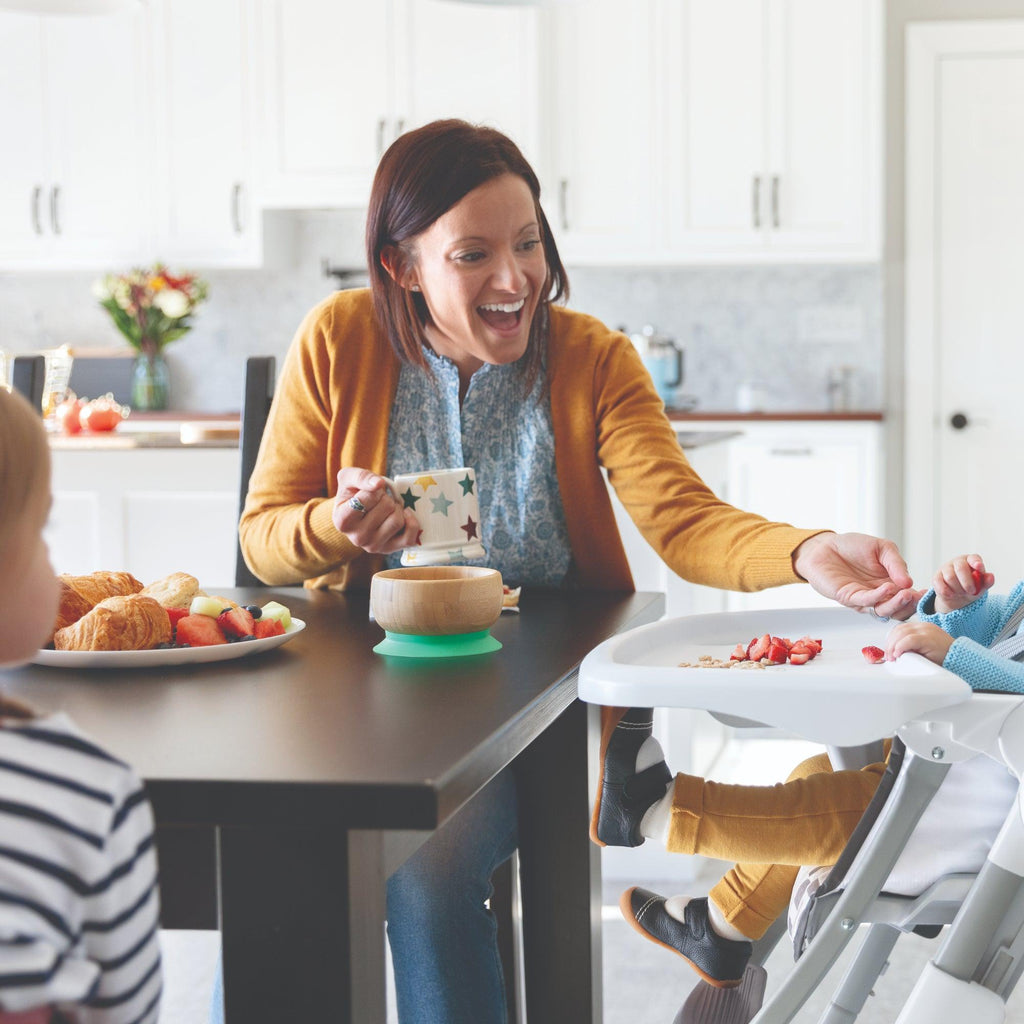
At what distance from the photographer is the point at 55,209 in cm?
522

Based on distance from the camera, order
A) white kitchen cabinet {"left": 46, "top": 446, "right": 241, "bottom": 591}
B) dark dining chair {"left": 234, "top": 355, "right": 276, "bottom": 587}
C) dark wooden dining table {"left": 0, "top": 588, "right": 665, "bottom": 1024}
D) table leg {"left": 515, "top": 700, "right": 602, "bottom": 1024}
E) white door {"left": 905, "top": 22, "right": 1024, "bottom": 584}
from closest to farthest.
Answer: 1. dark wooden dining table {"left": 0, "top": 588, "right": 665, "bottom": 1024}
2. table leg {"left": 515, "top": 700, "right": 602, "bottom": 1024}
3. dark dining chair {"left": 234, "top": 355, "right": 276, "bottom": 587}
4. white kitchen cabinet {"left": 46, "top": 446, "right": 241, "bottom": 591}
5. white door {"left": 905, "top": 22, "right": 1024, "bottom": 584}

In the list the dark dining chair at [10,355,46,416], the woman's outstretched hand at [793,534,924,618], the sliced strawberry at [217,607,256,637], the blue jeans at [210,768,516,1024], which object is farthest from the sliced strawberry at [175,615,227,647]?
the dark dining chair at [10,355,46,416]

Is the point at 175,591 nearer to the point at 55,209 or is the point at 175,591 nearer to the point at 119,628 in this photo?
the point at 119,628

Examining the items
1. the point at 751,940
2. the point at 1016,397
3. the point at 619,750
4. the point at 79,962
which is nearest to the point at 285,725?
the point at 79,962

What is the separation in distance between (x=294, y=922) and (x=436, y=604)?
429 millimetres

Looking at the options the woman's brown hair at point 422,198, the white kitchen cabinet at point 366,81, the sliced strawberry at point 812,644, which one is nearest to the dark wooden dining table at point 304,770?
the sliced strawberry at point 812,644

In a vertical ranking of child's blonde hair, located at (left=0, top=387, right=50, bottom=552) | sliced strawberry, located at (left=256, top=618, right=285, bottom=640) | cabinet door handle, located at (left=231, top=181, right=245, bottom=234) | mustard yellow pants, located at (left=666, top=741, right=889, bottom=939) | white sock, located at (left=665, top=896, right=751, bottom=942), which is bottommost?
white sock, located at (left=665, top=896, right=751, bottom=942)

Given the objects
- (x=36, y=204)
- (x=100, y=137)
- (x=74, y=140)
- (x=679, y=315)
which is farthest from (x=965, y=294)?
(x=36, y=204)

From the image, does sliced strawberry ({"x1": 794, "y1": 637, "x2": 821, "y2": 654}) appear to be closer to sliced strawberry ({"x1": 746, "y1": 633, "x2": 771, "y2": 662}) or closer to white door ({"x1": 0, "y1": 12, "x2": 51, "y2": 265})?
sliced strawberry ({"x1": 746, "y1": 633, "x2": 771, "y2": 662})

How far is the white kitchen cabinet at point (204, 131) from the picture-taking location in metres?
5.03

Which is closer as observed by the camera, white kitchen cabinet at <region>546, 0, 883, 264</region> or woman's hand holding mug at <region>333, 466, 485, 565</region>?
woman's hand holding mug at <region>333, 466, 485, 565</region>

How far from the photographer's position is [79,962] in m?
0.69

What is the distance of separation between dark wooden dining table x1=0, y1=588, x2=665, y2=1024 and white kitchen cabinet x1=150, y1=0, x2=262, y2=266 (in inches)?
160

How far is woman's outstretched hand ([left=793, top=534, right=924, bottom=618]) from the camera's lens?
1460 millimetres
